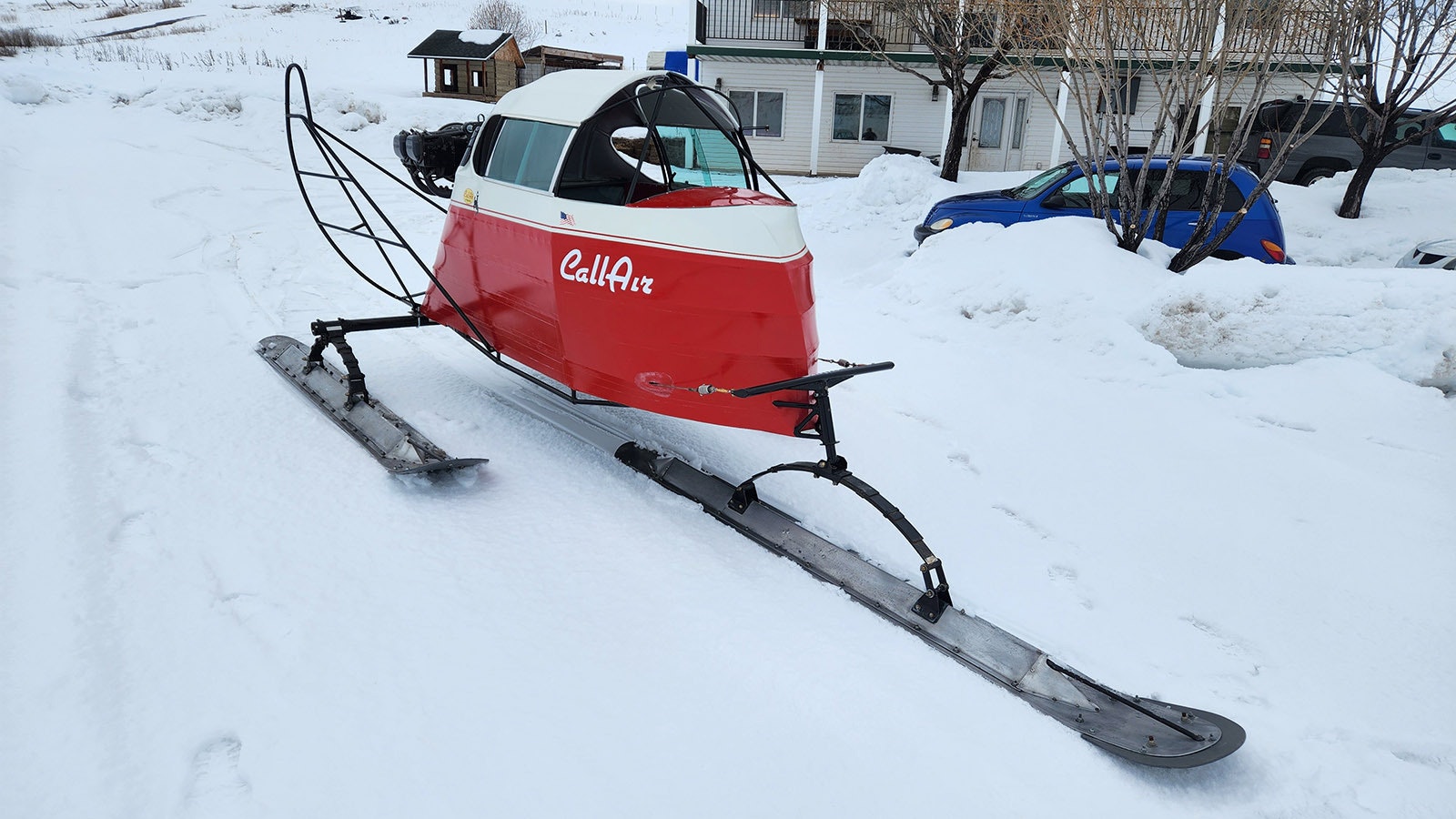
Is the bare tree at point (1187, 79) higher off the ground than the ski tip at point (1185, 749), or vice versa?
the bare tree at point (1187, 79)

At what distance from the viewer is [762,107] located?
2012 centimetres

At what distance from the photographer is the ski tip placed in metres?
2.94

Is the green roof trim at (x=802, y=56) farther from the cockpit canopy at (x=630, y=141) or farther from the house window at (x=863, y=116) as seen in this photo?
the cockpit canopy at (x=630, y=141)

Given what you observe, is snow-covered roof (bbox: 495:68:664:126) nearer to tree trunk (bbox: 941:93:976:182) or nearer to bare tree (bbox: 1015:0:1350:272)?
bare tree (bbox: 1015:0:1350:272)

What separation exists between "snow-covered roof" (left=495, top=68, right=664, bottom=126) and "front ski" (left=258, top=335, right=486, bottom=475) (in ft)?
6.43

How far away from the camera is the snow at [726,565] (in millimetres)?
2889

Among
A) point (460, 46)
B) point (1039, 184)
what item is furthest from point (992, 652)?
point (460, 46)

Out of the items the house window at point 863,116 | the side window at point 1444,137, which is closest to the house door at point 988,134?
the house window at point 863,116

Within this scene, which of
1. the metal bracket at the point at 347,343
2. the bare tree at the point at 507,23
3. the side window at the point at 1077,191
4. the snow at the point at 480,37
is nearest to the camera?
the metal bracket at the point at 347,343

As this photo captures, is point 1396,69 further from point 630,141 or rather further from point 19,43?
point 19,43

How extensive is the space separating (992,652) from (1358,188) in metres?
11.8

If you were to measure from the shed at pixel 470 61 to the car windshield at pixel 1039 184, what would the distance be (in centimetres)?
2120

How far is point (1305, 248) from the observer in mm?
10906

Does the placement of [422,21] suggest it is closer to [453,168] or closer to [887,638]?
[453,168]
